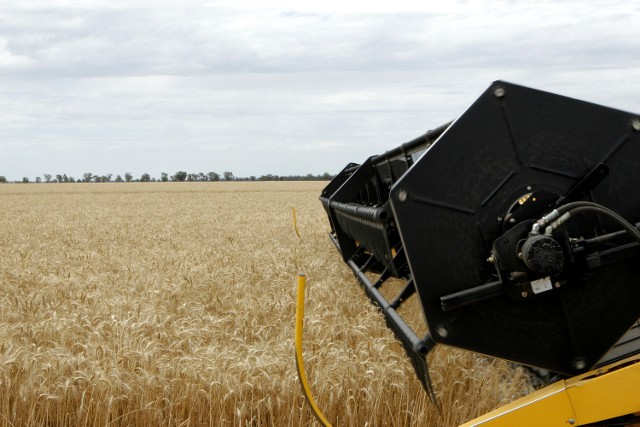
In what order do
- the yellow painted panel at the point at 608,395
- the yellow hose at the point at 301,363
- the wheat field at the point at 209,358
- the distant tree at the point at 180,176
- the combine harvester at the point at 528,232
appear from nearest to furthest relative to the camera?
the yellow painted panel at the point at 608,395 → the combine harvester at the point at 528,232 → the yellow hose at the point at 301,363 → the wheat field at the point at 209,358 → the distant tree at the point at 180,176

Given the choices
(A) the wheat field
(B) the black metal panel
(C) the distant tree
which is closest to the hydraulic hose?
(B) the black metal panel

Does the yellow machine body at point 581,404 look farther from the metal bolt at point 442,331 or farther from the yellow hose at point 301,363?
the yellow hose at point 301,363

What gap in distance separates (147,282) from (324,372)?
3534 mm

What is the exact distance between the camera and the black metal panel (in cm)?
266

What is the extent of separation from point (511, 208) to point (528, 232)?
121 millimetres

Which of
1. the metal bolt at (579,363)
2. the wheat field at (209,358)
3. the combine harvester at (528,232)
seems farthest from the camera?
the wheat field at (209,358)

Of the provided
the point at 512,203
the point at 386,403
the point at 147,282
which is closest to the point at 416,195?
the point at 512,203

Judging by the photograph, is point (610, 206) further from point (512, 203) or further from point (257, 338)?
point (257, 338)

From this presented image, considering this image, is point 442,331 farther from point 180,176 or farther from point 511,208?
point 180,176

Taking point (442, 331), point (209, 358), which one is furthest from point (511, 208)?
Result: point (209, 358)

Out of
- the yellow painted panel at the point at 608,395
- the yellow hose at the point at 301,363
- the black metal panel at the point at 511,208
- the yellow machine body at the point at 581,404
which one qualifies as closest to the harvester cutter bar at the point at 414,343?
the black metal panel at the point at 511,208

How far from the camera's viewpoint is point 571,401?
2.50 meters

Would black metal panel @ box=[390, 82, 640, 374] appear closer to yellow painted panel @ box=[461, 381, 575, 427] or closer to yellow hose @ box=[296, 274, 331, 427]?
yellow painted panel @ box=[461, 381, 575, 427]

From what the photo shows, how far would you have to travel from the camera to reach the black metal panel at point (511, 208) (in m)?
2.66
